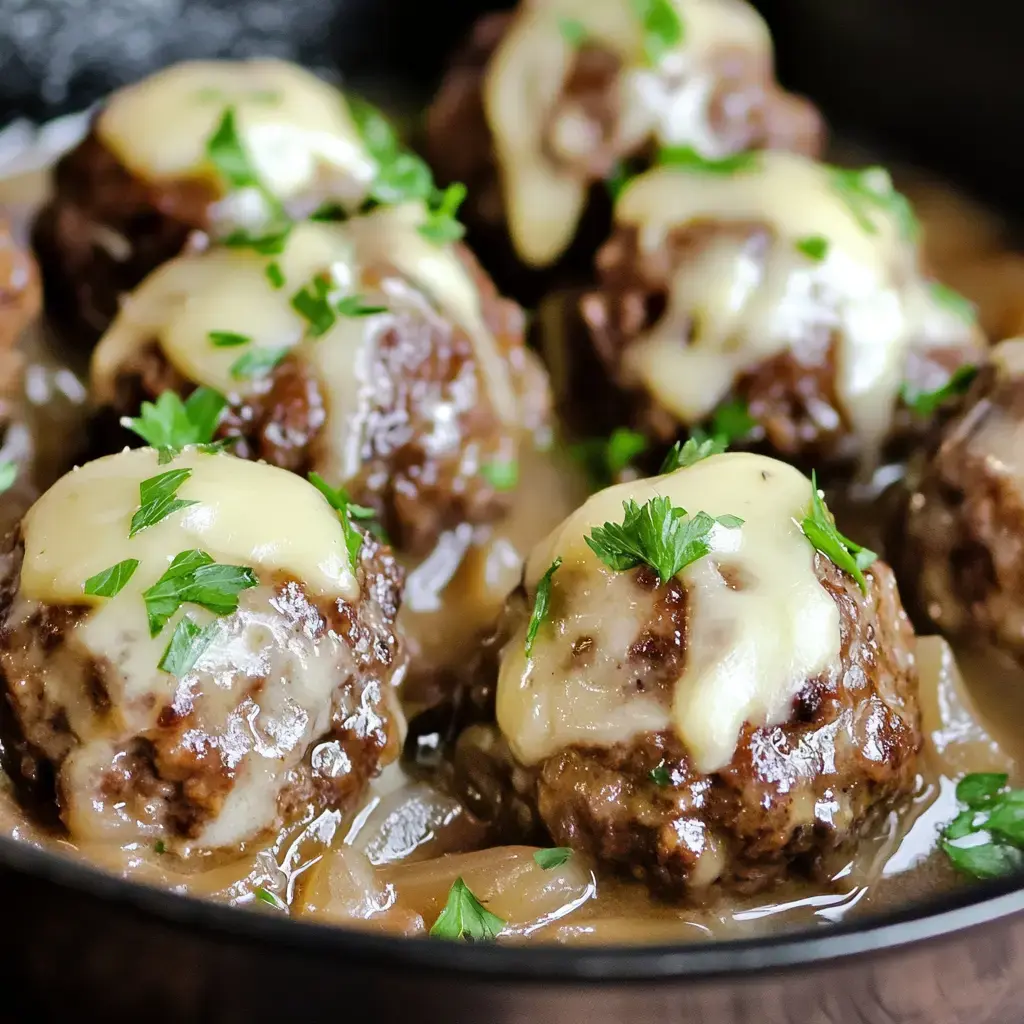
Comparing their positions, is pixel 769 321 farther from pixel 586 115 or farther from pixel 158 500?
pixel 158 500

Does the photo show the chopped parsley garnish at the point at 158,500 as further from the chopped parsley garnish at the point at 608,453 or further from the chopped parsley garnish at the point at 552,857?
the chopped parsley garnish at the point at 608,453

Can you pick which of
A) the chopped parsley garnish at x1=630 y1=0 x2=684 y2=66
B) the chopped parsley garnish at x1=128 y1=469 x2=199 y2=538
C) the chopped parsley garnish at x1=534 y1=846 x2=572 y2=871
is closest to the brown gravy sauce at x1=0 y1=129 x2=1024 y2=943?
the chopped parsley garnish at x1=534 y1=846 x2=572 y2=871

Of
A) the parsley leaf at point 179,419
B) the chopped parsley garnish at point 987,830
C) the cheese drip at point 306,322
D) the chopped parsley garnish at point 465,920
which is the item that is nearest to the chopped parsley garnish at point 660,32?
the cheese drip at point 306,322

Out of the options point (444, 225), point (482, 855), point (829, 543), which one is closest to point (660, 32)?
point (444, 225)

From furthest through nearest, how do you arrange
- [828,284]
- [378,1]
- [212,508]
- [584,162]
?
[378,1] → [584,162] → [828,284] → [212,508]

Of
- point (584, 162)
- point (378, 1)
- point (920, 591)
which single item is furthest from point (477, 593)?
point (378, 1)

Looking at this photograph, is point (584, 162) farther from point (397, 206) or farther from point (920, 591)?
point (920, 591)
